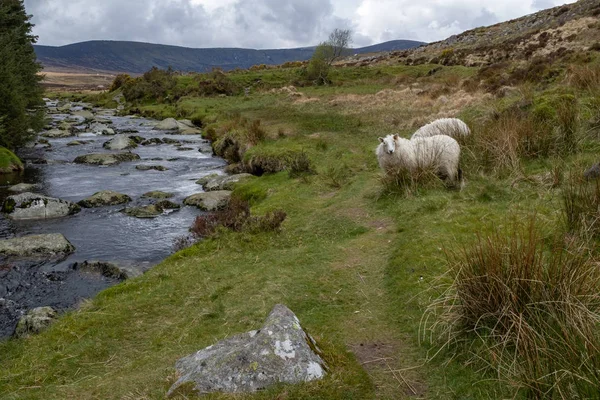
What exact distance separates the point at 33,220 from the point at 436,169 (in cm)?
1585

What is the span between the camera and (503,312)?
564cm

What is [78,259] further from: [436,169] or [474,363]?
[474,363]

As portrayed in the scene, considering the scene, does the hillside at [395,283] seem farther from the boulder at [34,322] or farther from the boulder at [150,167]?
the boulder at [150,167]

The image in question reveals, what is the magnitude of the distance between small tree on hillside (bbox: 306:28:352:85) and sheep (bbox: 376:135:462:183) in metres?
56.2

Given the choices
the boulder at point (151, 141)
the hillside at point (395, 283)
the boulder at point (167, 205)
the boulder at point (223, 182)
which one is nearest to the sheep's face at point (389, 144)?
the hillside at point (395, 283)

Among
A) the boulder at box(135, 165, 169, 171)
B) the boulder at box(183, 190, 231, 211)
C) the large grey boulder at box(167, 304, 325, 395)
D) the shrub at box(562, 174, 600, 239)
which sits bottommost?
the boulder at box(135, 165, 169, 171)

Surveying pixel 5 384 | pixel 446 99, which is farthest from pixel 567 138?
pixel 446 99

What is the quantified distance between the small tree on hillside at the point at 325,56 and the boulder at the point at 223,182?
158ft

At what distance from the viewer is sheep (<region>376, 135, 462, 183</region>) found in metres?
14.1

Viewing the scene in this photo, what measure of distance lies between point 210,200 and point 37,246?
694 cm

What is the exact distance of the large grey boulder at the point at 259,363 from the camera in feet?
17.4

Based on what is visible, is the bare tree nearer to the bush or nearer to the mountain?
the mountain

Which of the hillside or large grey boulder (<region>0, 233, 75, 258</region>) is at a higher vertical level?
the hillside

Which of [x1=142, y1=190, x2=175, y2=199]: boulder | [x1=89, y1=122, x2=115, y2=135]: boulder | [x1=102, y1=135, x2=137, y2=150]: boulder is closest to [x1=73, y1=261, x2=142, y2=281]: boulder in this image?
[x1=142, y1=190, x2=175, y2=199]: boulder
